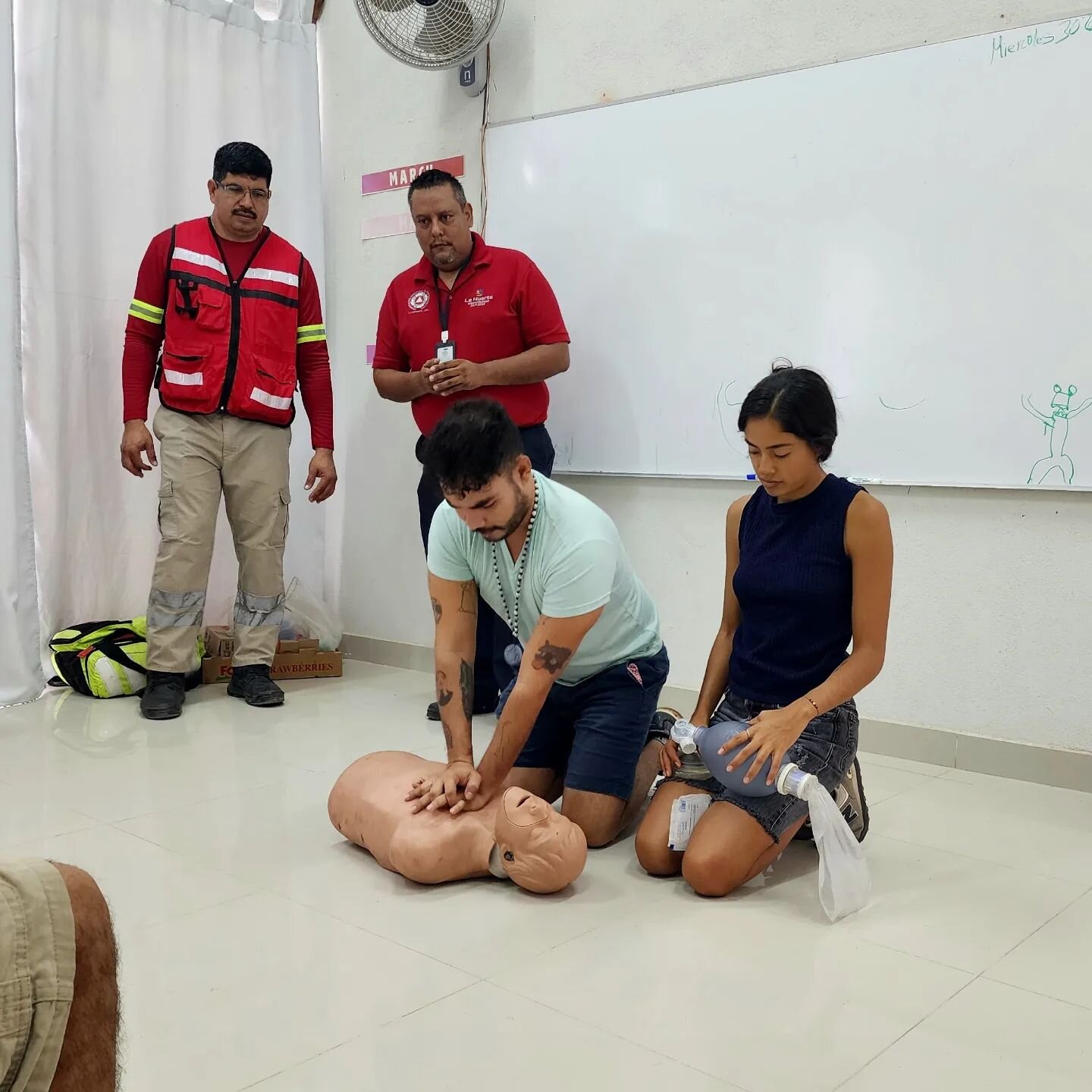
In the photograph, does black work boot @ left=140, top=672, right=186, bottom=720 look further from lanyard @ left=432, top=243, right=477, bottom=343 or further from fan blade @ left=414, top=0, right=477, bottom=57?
fan blade @ left=414, top=0, right=477, bottom=57

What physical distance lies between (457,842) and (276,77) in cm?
326

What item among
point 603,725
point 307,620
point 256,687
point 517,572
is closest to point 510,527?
point 517,572

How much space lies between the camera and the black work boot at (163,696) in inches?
131

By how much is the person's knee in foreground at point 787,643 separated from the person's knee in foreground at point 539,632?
0.14m

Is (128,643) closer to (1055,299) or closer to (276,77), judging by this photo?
(276,77)

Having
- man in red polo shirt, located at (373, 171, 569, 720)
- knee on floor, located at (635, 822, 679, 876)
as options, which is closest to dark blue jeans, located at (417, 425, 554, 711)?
man in red polo shirt, located at (373, 171, 569, 720)

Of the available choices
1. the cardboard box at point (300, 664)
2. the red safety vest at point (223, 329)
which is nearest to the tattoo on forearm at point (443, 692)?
the red safety vest at point (223, 329)

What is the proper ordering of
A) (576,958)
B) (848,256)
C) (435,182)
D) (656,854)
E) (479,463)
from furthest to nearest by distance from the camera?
(435,182), (848,256), (656,854), (479,463), (576,958)

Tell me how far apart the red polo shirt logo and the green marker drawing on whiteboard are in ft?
4.27

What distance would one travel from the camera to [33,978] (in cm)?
74

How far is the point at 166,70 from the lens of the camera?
12.8 ft

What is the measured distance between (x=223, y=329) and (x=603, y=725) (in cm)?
195

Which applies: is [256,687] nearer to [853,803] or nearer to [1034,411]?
[853,803]

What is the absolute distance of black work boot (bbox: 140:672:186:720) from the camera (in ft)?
10.9
